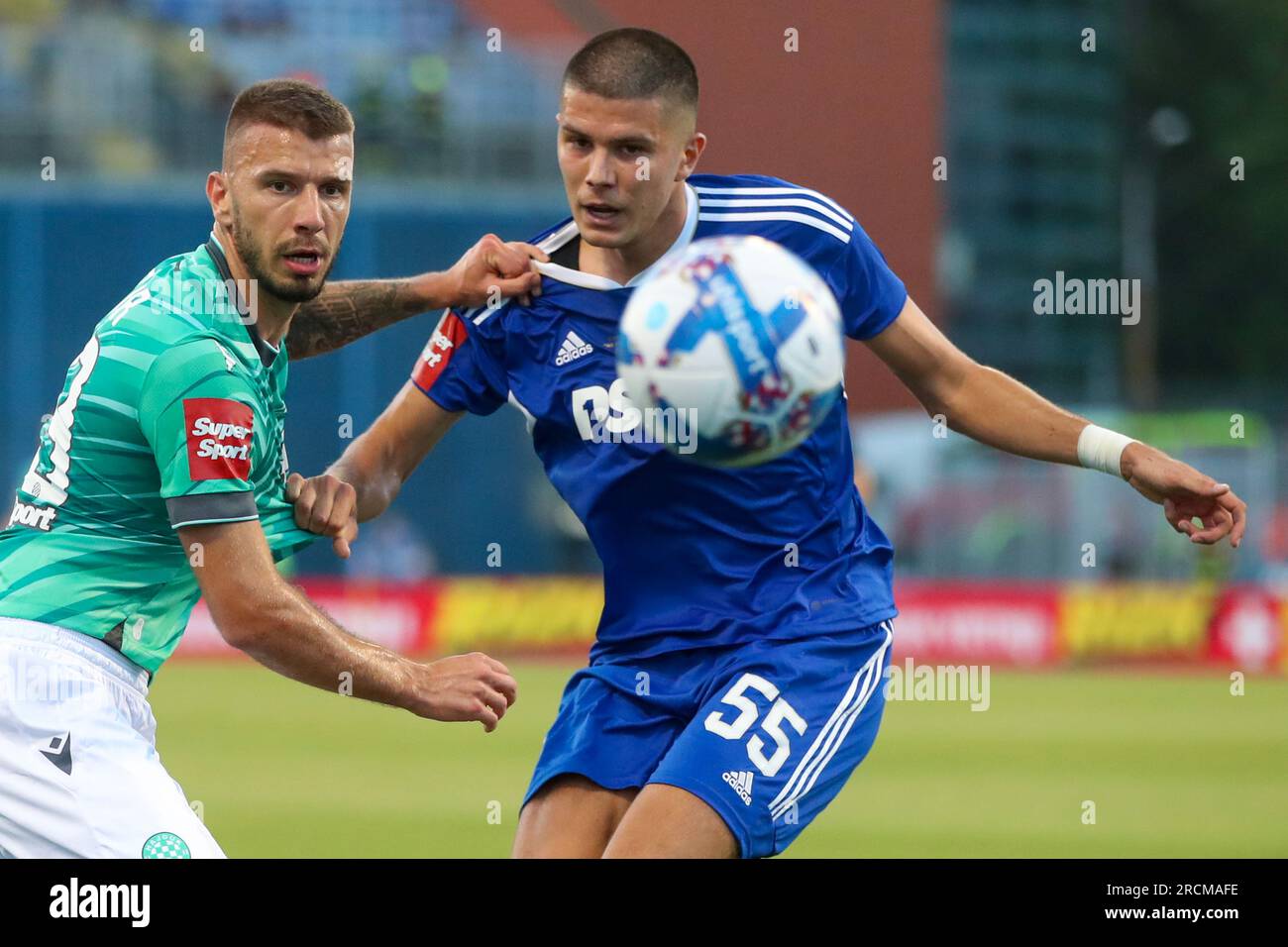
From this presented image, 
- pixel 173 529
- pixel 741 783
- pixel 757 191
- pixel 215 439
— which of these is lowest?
pixel 741 783

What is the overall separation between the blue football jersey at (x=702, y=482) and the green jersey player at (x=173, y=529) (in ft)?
2.25

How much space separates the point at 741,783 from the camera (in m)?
5.22

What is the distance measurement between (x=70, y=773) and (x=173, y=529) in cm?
72

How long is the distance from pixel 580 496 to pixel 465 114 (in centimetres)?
2490

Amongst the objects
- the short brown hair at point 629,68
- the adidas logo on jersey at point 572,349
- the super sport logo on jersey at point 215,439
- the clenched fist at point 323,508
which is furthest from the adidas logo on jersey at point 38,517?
the short brown hair at point 629,68

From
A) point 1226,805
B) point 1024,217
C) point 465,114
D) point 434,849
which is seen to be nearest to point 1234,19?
point 1024,217

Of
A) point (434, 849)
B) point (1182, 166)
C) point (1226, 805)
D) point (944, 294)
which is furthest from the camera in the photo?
point (1182, 166)

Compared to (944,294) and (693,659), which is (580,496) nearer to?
(693,659)

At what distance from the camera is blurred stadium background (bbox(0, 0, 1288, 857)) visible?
14.1m

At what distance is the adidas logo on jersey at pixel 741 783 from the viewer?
17.1 feet

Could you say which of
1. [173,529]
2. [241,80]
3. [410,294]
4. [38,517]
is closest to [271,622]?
[173,529]

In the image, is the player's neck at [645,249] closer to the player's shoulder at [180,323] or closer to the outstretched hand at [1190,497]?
the player's shoulder at [180,323]

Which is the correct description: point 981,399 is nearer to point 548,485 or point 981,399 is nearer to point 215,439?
point 215,439

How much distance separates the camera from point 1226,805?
1323cm
